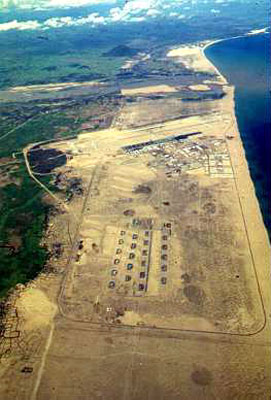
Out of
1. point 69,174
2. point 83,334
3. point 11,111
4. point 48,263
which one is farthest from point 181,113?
point 83,334

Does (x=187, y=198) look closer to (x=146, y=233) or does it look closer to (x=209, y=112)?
(x=146, y=233)

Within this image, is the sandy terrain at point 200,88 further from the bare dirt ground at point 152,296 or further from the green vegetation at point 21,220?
the bare dirt ground at point 152,296

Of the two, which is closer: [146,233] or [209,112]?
[146,233]

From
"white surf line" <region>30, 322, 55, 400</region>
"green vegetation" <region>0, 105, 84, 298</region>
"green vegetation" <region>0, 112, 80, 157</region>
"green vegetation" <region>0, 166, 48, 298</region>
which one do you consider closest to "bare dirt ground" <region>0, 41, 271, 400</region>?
"white surf line" <region>30, 322, 55, 400</region>

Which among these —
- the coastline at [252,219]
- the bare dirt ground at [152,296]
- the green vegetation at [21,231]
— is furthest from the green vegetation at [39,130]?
the coastline at [252,219]

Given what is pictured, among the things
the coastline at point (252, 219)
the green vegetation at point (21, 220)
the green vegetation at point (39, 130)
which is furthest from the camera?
the green vegetation at point (39, 130)

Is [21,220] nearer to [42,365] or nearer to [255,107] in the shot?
[42,365]
